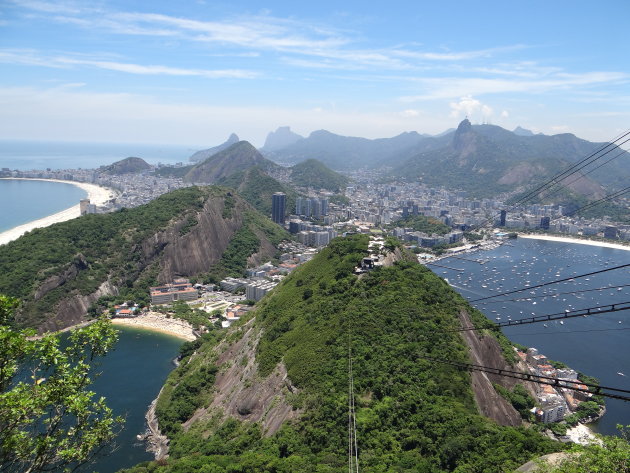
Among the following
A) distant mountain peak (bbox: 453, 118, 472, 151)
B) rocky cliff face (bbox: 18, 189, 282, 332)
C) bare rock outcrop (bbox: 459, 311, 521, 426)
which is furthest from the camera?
distant mountain peak (bbox: 453, 118, 472, 151)

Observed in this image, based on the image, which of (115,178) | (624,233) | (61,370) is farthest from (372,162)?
(61,370)

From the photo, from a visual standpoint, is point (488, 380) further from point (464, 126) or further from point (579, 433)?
point (464, 126)

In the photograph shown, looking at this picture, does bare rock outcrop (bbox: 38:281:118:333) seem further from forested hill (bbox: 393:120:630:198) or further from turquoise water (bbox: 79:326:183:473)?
forested hill (bbox: 393:120:630:198)

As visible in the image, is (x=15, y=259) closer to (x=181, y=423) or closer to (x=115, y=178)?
(x=181, y=423)

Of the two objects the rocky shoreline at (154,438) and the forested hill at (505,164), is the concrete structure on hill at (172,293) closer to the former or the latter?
the rocky shoreline at (154,438)

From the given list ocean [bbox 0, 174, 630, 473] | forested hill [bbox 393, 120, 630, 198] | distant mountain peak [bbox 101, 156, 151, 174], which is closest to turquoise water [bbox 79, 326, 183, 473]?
ocean [bbox 0, 174, 630, 473]

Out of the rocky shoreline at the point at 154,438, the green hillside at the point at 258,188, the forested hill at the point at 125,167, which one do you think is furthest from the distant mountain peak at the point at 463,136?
the rocky shoreline at the point at 154,438

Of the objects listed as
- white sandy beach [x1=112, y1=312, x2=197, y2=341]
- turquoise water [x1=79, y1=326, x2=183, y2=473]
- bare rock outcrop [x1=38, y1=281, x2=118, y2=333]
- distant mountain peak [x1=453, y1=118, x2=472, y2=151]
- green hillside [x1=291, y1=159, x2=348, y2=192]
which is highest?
distant mountain peak [x1=453, y1=118, x2=472, y2=151]
